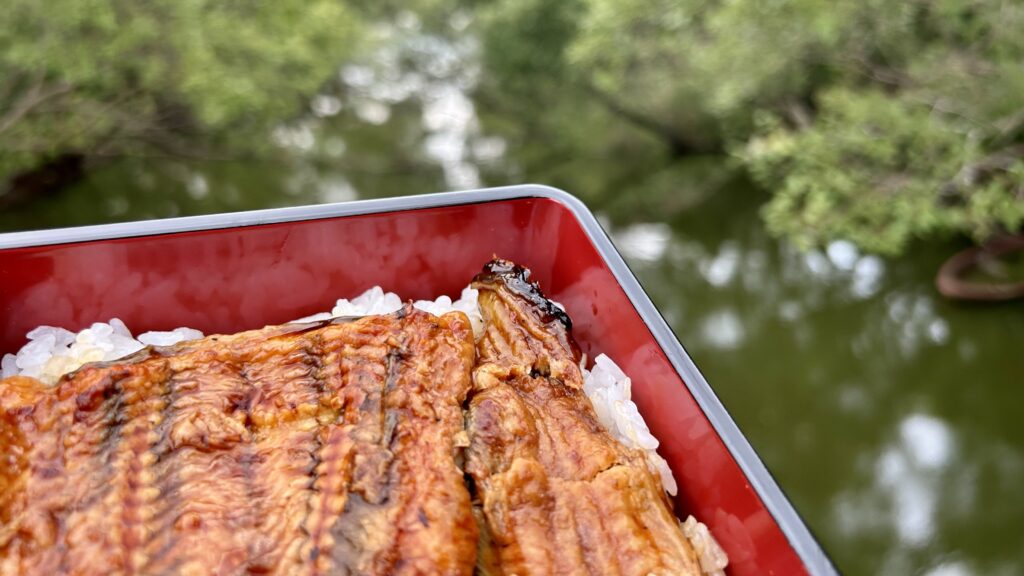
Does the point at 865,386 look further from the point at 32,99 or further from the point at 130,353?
the point at 32,99

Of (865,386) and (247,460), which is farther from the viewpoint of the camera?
(865,386)

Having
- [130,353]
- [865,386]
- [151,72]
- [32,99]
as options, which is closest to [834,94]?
[865,386]

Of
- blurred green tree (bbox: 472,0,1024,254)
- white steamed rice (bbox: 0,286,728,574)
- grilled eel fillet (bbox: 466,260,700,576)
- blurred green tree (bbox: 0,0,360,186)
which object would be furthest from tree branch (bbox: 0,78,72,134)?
grilled eel fillet (bbox: 466,260,700,576)

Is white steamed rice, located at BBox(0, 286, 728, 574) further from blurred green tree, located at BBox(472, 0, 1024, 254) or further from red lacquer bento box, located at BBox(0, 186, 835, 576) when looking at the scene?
blurred green tree, located at BBox(472, 0, 1024, 254)

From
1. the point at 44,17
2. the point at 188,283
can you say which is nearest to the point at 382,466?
the point at 188,283

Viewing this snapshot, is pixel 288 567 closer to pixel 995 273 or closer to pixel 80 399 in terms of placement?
pixel 80 399

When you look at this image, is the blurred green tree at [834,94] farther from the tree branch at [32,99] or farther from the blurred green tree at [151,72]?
the tree branch at [32,99]
